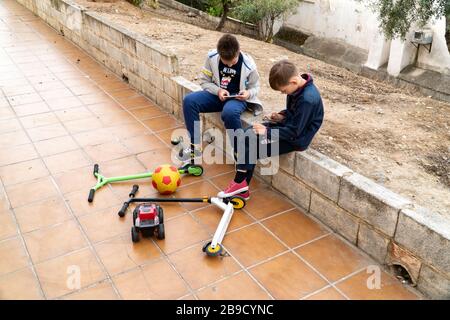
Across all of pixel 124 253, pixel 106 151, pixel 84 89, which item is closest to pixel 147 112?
pixel 106 151

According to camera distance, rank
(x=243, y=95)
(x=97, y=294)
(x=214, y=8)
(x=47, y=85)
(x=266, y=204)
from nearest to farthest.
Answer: (x=97, y=294)
(x=266, y=204)
(x=243, y=95)
(x=47, y=85)
(x=214, y=8)

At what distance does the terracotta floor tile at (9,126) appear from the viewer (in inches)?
200

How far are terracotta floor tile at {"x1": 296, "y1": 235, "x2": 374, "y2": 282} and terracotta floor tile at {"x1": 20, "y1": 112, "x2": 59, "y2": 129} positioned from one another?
3630 millimetres

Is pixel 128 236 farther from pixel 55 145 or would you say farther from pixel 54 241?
pixel 55 145

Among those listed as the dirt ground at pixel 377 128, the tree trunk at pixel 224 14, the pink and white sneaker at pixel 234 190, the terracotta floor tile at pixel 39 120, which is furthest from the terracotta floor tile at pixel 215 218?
the tree trunk at pixel 224 14

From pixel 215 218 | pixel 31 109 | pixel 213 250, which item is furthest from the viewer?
pixel 31 109

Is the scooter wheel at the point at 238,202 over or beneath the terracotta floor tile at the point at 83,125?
beneath

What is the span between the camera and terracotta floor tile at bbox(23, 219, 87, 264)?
314 cm

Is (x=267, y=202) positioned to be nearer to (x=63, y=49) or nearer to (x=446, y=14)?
(x=63, y=49)

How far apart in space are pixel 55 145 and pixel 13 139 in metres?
0.55

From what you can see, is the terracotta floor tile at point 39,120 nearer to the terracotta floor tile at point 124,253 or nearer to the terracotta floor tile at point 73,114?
the terracotta floor tile at point 73,114

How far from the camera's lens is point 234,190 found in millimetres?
3734

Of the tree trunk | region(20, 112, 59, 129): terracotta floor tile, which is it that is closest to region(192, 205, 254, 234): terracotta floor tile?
region(20, 112, 59, 129): terracotta floor tile

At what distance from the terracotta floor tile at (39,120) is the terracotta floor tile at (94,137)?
23.0 inches
